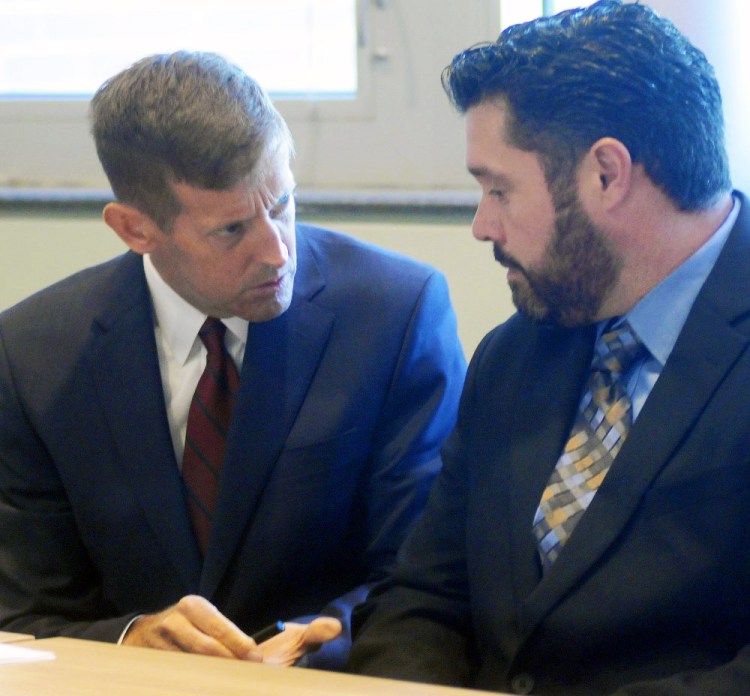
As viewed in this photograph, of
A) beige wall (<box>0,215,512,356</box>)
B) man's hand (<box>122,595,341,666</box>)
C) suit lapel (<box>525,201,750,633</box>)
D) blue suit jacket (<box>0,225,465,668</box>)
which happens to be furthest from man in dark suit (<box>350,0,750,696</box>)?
beige wall (<box>0,215,512,356</box>)

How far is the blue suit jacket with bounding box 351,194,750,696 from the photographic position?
1.39m

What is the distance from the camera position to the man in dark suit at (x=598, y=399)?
1402 millimetres

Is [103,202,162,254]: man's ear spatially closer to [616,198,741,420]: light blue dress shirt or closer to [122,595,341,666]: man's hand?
[122,595,341,666]: man's hand

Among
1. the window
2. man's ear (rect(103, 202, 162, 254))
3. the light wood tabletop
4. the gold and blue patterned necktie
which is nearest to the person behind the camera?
the light wood tabletop

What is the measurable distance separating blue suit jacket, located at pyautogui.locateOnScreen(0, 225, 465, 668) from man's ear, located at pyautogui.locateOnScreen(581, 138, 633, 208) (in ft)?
1.62

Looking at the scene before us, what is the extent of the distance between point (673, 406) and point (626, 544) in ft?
0.57

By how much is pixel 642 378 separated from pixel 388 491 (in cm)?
52

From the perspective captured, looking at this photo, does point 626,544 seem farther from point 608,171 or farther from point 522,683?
point 608,171

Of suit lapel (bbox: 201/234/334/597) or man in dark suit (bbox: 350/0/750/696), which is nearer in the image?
man in dark suit (bbox: 350/0/750/696)

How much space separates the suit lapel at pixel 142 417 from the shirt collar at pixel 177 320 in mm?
25

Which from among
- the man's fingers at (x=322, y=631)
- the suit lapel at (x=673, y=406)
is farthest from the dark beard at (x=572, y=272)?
the man's fingers at (x=322, y=631)

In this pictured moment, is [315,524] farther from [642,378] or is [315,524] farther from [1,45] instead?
[1,45]

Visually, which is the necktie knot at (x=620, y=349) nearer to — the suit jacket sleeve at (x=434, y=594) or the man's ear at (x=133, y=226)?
the suit jacket sleeve at (x=434, y=594)

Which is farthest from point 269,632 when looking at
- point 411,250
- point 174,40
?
point 174,40
